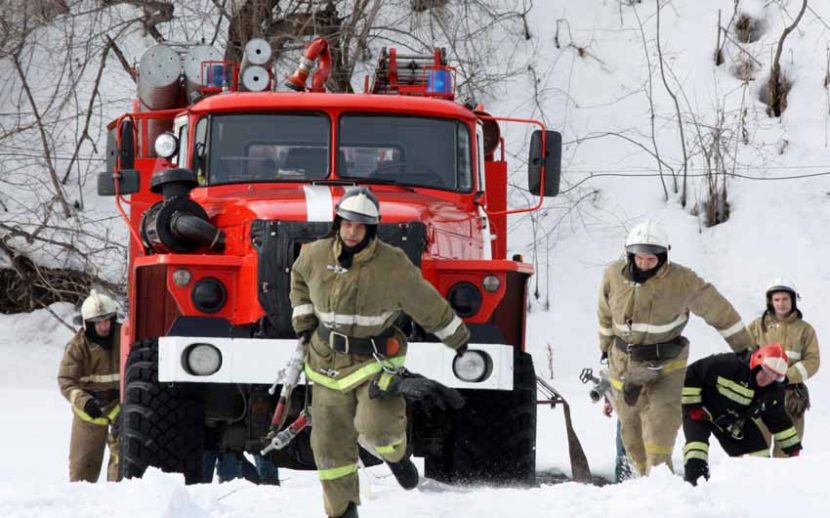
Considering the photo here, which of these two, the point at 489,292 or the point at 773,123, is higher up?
the point at 773,123

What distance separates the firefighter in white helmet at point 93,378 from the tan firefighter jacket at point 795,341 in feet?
14.7

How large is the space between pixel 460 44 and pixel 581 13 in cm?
281

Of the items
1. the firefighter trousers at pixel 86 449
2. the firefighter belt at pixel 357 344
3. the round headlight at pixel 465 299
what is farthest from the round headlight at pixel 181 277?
the firefighter trousers at pixel 86 449

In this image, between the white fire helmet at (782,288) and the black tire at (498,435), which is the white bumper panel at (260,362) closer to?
the black tire at (498,435)

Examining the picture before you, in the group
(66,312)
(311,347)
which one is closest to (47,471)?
(311,347)

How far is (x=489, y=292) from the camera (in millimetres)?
7297

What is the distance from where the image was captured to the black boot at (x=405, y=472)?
6391 mm

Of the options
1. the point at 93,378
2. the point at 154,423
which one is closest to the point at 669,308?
the point at 154,423

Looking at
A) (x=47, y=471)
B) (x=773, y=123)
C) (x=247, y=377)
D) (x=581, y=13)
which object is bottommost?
(x=47, y=471)

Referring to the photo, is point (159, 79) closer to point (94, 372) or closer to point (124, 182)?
point (124, 182)

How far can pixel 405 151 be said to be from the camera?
27.6 feet

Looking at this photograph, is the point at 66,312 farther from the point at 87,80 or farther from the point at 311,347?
the point at 311,347

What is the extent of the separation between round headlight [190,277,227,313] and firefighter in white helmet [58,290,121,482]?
7.32ft

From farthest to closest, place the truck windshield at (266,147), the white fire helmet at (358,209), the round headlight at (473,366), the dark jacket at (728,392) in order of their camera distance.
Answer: the truck windshield at (266,147) → the dark jacket at (728,392) → the round headlight at (473,366) → the white fire helmet at (358,209)
